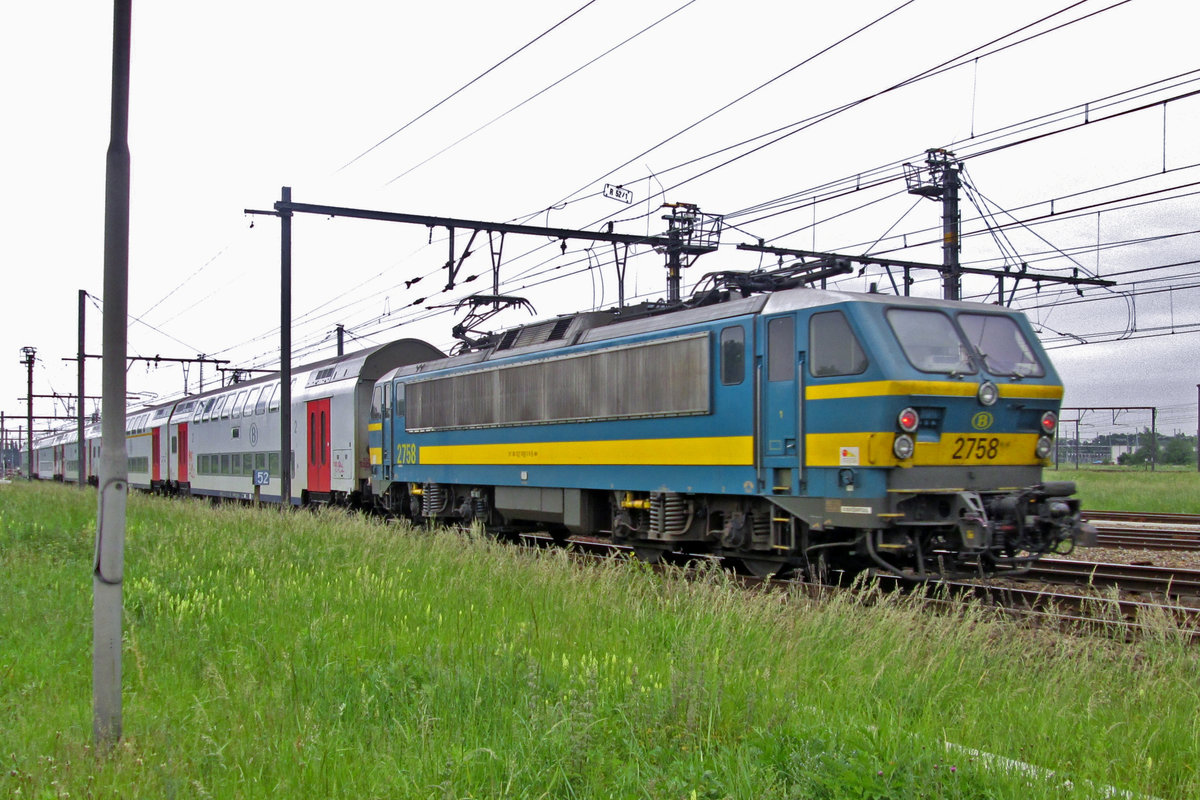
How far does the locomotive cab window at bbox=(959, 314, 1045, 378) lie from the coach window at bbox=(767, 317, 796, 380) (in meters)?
1.75

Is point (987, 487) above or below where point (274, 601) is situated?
above

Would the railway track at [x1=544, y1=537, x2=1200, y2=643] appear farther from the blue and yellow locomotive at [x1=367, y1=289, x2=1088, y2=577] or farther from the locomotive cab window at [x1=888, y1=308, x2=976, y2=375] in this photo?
the locomotive cab window at [x1=888, y1=308, x2=976, y2=375]

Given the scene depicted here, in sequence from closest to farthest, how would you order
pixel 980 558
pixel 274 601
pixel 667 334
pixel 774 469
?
1. pixel 274 601
2. pixel 980 558
3. pixel 774 469
4. pixel 667 334

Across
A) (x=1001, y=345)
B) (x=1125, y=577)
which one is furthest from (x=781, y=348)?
(x=1125, y=577)

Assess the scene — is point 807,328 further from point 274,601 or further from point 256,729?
point 256,729

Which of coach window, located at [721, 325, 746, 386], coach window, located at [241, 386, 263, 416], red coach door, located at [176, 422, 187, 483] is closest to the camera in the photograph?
coach window, located at [721, 325, 746, 386]

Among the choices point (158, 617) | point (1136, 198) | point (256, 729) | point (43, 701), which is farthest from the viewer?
point (1136, 198)

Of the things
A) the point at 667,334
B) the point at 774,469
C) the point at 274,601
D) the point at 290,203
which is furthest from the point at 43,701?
the point at 290,203

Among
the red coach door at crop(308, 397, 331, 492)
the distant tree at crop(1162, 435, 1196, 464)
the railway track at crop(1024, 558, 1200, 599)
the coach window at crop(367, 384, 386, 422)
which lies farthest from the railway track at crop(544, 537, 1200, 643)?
the distant tree at crop(1162, 435, 1196, 464)

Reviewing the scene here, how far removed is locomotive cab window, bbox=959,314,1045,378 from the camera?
31.4 feet

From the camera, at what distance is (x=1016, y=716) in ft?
15.2

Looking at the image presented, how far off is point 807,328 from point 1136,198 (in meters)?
9.12

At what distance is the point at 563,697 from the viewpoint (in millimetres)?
4805

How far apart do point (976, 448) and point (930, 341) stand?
1.12 m
